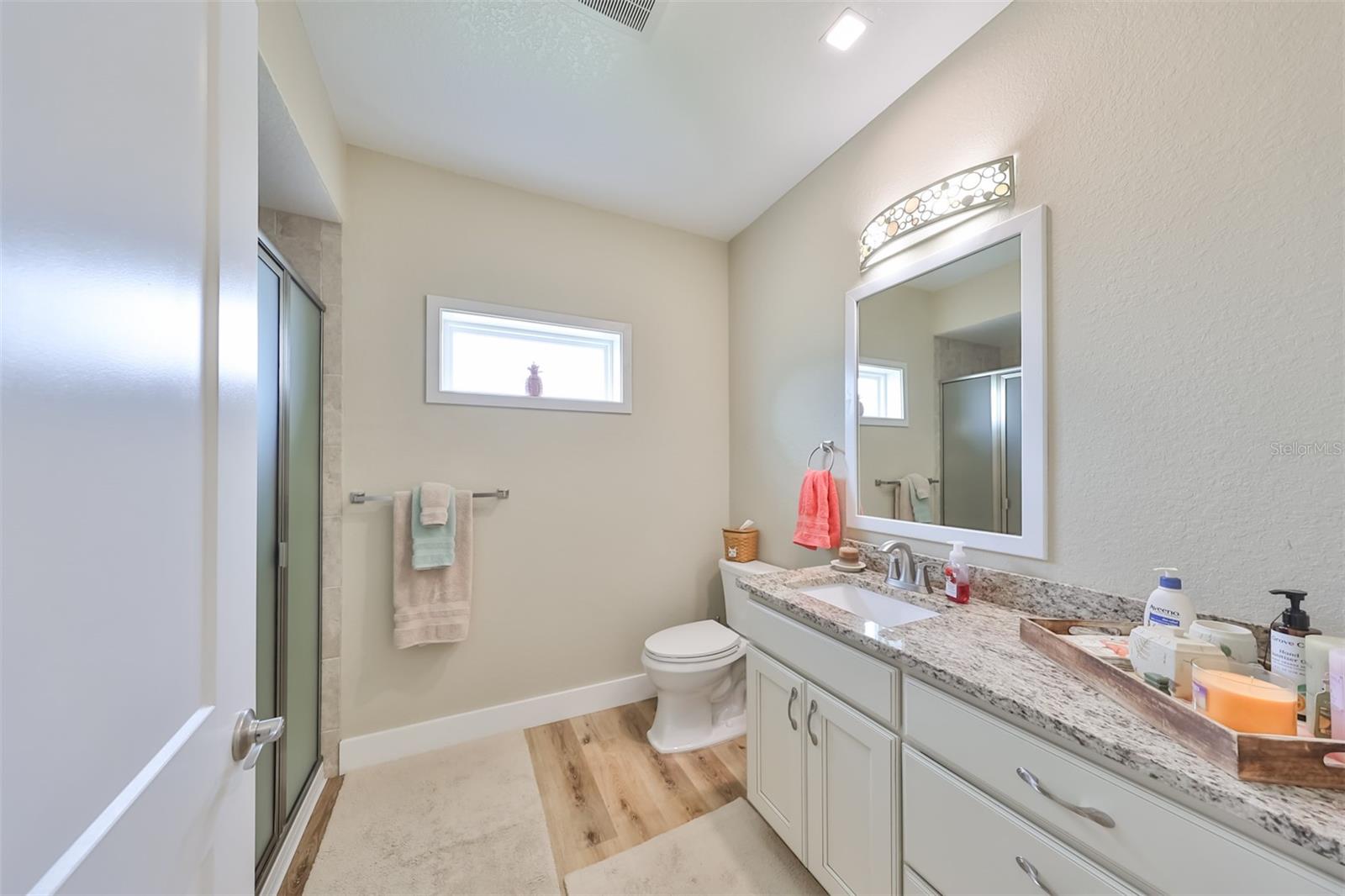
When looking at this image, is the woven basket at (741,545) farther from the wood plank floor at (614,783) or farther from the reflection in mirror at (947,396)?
the wood plank floor at (614,783)

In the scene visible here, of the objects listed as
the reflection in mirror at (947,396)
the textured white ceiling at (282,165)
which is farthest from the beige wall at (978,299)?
the textured white ceiling at (282,165)

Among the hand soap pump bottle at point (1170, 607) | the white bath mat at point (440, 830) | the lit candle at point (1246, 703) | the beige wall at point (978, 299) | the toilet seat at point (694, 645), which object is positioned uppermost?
the beige wall at point (978, 299)

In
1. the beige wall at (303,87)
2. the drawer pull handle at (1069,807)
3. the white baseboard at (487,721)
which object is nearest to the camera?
the drawer pull handle at (1069,807)

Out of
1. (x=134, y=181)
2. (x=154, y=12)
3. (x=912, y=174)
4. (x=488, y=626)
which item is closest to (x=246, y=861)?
(x=134, y=181)

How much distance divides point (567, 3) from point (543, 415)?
1443 millimetres

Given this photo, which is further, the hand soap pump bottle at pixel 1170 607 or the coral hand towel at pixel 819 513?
the coral hand towel at pixel 819 513

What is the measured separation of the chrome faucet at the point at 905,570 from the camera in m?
1.44

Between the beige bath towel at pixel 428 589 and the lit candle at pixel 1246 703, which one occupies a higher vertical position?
the lit candle at pixel 1246 703

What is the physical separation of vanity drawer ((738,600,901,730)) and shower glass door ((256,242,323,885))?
1437 mm

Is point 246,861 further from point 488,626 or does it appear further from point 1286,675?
point 1286,675

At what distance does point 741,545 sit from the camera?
229 centimetres

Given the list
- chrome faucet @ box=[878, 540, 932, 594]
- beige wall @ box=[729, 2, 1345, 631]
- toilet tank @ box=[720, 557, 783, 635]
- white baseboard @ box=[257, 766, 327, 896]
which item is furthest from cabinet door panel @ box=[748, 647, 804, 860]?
white baseboard @ box=[257, 766, 327, 896]

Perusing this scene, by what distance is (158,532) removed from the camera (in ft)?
1.51

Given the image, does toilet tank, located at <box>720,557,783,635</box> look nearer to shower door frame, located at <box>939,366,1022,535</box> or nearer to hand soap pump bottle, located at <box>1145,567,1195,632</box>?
shower door frame, located at <box>939,366,1022,535</box>
